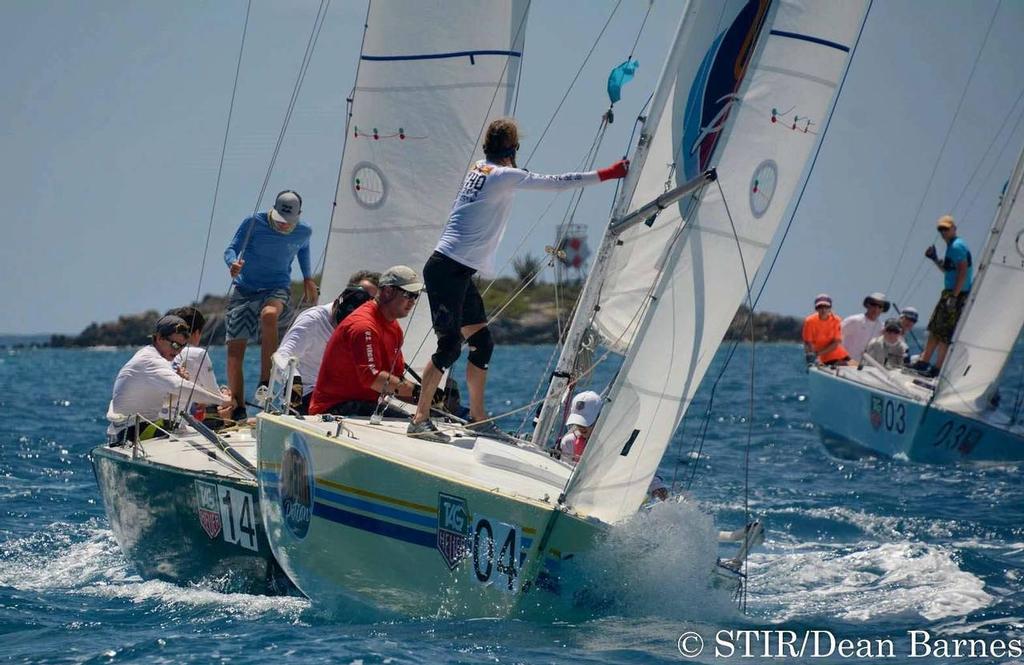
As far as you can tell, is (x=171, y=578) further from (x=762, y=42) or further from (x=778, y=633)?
(x=762, y=42)

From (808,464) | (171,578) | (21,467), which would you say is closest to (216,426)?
(171,578)

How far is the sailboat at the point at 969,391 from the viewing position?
14.4 meters

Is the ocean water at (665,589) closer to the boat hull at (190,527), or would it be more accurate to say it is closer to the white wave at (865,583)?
the white wave at (865,583)

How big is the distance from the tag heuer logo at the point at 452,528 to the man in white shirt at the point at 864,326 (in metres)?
12.0

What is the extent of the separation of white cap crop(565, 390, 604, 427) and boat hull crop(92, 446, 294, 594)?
1.87m

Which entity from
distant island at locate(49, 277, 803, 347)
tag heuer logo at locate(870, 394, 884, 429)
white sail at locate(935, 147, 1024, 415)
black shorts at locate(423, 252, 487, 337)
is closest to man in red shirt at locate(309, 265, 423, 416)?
black shorts at locate(423, 252, 487, 337)

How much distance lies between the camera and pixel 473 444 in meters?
7.30

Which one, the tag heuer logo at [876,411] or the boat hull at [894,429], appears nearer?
the boat hull at [894,429]

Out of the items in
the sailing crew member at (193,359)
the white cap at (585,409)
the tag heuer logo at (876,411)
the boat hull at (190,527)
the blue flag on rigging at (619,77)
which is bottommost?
the boat hull at (190,527)

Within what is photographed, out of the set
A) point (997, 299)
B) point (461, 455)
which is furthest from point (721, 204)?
point (997, 299)

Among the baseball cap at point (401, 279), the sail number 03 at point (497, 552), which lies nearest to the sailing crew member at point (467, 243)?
the baseball cap at point (401, 279)

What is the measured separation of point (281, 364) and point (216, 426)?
6.29 feet

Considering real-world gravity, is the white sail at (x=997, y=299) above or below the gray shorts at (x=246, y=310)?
above

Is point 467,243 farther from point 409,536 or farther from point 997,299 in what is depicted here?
point 997,299
